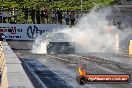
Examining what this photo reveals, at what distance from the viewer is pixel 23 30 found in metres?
36.3

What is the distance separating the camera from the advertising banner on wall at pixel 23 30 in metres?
35.8

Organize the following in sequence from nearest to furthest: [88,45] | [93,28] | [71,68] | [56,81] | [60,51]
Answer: [56,81], [71,68], [60,51], [88,45], [93,28]

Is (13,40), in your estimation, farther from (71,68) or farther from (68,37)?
(71,68)

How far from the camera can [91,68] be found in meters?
18.2

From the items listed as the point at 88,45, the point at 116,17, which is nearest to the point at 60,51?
the point at 88,45

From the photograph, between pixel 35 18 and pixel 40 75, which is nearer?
pixel 40 75

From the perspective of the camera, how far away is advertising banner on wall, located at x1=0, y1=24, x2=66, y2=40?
3584cm

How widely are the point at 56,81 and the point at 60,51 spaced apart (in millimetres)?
13125

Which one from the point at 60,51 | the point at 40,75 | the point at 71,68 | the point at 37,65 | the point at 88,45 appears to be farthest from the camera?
the point at 88,45

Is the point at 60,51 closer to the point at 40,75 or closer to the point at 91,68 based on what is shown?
the point at 91,68

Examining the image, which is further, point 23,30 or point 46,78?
point 23,30

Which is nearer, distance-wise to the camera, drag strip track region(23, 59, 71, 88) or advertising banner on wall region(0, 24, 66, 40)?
drag strip track region(23, 59, 71, 88)

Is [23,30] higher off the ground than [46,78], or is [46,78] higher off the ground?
[46,78]

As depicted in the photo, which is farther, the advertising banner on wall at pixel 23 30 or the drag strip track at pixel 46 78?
the advertising banner on wall at pixel 23 30
